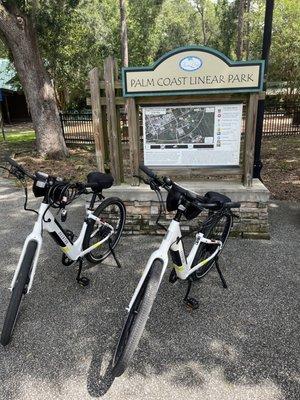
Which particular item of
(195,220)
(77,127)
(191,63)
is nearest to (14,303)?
(195,220)

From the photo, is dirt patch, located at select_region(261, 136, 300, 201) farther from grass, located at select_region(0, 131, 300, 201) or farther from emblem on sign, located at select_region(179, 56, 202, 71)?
emblem on sign, located at select_region(179, 56, 202, 71)

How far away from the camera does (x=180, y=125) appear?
13.6 feet

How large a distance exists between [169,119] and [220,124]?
619 millimetres

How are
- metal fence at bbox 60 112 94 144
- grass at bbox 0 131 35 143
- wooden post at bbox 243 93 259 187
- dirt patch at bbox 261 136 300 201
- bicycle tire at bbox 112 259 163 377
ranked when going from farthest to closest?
grass at bbox 0 131 35 143 → metal fence at bbox 60 112 94 144 → dirt patch at bbox 261 136 300 201 → wooden post at bbox 243 93 259 187 → bicycle tire at bbox 112 259 163 377

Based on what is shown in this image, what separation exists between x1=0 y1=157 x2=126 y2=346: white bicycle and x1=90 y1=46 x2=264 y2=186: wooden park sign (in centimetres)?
91

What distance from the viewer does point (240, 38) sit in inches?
707

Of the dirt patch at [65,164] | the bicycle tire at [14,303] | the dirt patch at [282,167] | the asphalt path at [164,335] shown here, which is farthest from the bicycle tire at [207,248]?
the dirt patch at [65,164]

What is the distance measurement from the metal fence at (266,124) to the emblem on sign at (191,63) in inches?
301

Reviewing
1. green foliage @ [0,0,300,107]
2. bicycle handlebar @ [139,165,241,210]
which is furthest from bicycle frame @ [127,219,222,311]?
green foliage @ [0,0,300,107]

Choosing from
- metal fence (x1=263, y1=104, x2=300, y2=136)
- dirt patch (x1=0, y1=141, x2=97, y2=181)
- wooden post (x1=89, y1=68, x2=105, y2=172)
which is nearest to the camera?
wooden post (x1=89, y1=68, x2=105, y2=172)

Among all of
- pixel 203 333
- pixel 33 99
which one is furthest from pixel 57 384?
pixel 33 99

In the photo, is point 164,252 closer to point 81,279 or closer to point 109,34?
point 81,279

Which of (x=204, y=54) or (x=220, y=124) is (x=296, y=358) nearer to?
(x=220, y=124)

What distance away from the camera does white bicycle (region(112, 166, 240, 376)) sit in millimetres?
2224
